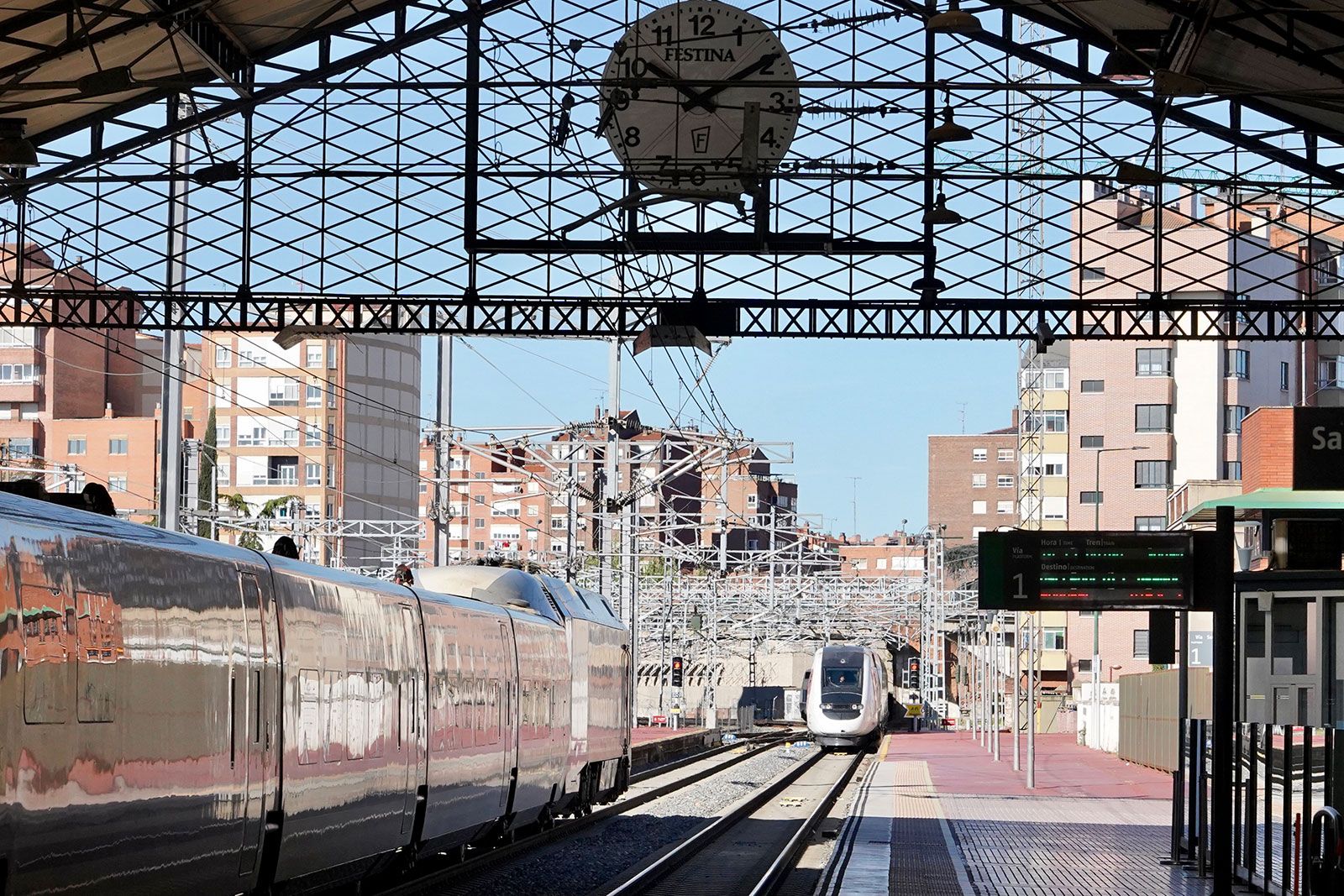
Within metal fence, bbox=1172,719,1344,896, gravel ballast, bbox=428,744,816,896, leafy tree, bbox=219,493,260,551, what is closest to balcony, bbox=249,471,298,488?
leafy tree, bbox=219,493,260,551

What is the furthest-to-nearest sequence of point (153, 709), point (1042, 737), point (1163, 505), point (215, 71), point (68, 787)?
point (1163, 505), point (1042, 737), point (215, 71), point (153, 709), point (68, 787)

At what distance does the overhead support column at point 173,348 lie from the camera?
1082 inches

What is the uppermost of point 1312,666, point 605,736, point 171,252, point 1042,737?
point 171,252

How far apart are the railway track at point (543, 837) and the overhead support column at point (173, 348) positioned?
284 inches

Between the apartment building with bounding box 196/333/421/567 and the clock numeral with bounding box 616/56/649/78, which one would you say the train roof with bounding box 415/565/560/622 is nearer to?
the clock numeral with bounding box 616/56/649/78

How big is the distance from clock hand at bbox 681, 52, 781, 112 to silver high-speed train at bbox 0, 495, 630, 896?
7.93 meters

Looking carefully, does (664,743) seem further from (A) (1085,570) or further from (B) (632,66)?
(A) (1085,570)

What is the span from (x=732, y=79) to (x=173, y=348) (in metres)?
9.68

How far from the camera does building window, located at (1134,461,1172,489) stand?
3238 inches

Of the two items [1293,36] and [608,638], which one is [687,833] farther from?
[1293,36]

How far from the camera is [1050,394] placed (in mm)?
95812

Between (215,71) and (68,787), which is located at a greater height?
(215,71)

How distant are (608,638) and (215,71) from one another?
10.4 m

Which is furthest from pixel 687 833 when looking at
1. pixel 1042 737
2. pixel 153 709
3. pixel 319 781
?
pixel 1042 737
